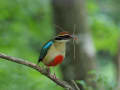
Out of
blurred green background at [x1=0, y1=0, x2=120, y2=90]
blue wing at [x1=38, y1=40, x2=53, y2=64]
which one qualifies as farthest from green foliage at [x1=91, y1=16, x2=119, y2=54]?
blue wing at [x1=38, y1=40, x2=53, y2=64]

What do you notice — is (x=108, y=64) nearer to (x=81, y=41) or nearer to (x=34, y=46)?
(x=34, y=46)

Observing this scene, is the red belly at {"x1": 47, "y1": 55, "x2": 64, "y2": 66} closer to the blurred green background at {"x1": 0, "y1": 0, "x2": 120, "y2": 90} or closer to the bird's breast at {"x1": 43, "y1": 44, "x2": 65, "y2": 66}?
the bird's breast at {"x1": 43, "y1": 44, "x2": 65, "y2": 66}

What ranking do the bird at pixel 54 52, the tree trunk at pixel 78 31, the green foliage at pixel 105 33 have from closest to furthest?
the bird at pixel 54 52
the tree trunk at pixel 78 31
the green foliage at pixel 105 33

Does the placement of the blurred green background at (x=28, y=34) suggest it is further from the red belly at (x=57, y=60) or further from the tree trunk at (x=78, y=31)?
the red belly at (x=57, y=60)

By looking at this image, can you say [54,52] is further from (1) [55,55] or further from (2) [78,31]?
(2) [78,31]

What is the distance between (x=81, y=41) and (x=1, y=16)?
5.91ft

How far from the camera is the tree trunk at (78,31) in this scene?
6621 millimetres

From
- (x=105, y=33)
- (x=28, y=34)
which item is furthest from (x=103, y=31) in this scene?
(x=28, y=34)

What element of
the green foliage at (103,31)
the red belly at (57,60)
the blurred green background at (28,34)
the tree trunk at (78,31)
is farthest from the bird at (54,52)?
the green foliage at (103,31)

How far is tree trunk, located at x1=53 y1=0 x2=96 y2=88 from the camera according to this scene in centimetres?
662

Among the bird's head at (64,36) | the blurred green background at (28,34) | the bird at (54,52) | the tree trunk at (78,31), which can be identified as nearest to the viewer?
the bird's head at (64,36)

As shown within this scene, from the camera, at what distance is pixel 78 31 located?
21.8ft

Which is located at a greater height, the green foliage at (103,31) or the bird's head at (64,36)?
the bird's head at (64,36)

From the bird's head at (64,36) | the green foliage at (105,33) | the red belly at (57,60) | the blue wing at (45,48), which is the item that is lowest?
the green foliage at (105,33)
